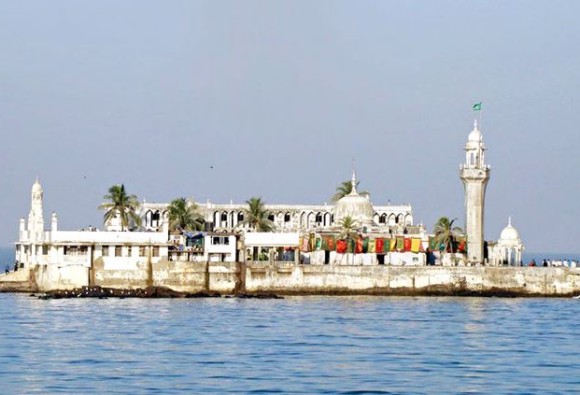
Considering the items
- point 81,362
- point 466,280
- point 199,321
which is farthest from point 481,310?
point 81,362

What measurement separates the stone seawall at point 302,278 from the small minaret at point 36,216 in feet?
12.7

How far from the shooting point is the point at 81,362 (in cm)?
7688

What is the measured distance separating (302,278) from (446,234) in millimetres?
14911

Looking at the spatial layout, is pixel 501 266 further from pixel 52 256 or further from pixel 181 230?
pixel 52 256

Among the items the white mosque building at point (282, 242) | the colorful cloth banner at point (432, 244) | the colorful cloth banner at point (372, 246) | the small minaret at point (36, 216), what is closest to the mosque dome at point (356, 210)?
the white mosque building at point (282, 242)

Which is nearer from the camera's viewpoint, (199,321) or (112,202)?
(199,321)

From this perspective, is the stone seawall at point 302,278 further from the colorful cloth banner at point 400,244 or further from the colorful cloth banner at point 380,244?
the colorful cloth banner at point 380,244

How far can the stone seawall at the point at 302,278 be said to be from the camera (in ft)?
416

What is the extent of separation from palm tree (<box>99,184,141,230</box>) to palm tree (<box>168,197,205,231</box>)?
4626 millimetres

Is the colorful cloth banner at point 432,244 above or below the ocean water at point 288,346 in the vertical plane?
above

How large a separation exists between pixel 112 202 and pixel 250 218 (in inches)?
627

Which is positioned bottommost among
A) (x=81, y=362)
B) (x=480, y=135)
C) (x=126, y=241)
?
(x=81, y=362)

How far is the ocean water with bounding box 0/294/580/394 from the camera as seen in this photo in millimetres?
69375

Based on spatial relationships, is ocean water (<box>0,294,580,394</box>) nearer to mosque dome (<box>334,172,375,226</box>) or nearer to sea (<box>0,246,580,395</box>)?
sea (<box>0,246,580,395</box>)
